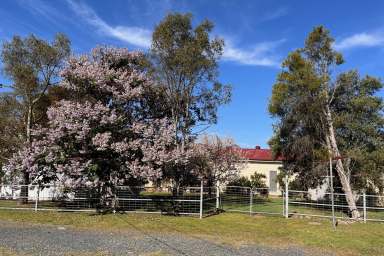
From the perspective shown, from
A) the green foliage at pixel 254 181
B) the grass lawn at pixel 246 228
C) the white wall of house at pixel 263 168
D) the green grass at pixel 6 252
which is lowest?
the grass lawn at pixel 246 228

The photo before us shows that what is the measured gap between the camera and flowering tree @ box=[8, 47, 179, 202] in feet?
56.0

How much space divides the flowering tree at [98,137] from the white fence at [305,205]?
5222mm

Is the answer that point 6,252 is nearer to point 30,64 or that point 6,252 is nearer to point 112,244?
point 112,244

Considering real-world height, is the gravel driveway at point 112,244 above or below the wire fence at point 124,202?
below

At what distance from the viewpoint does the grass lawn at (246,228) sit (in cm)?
1170

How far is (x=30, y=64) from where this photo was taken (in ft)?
71.4

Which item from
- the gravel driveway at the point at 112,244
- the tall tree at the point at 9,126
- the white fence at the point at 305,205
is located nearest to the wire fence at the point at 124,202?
the white fence at the point at 305,205

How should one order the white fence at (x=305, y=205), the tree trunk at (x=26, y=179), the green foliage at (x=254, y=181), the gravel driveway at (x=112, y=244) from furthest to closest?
the green foliage at (x=254, y=181) < the tree trunk at (x=26, y=179) < the white fence at (x=305, y=205) < the gravel driveway at (x=112, y=244)

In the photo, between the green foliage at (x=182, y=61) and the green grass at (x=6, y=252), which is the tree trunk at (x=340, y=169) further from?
the green grass at (x=6, y=252)

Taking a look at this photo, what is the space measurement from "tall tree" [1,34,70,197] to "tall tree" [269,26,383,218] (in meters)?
11.6

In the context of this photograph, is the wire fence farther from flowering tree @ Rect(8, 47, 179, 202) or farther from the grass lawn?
the grass lawn

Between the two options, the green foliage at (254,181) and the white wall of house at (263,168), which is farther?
the white wall of house at (263,168)

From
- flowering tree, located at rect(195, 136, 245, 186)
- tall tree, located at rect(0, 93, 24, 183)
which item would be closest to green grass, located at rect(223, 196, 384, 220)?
flowering tree, located at rect(195, 136, 245, 186)

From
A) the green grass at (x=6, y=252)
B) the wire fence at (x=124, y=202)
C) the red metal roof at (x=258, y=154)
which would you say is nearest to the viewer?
the green grass at (x=6, y=252)
